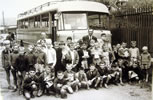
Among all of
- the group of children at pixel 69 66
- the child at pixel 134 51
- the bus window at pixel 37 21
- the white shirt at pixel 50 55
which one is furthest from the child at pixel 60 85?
the child at pixel 134 51

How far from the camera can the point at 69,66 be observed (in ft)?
7.34

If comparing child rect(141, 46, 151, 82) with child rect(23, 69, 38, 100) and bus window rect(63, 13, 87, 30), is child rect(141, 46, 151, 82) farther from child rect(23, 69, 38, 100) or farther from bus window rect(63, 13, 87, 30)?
child rect(23, 69, 38, 100)

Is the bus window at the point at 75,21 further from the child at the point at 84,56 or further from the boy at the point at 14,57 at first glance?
the boy at the point at 14,57

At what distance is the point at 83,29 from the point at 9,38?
0.62m

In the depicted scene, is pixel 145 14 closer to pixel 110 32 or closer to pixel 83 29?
pixel 110 32

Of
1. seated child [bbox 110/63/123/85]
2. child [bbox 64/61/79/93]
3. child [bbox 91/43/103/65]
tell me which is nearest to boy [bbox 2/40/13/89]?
child [bbox 64/61/79/93]

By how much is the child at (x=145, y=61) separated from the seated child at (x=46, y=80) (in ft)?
2.49

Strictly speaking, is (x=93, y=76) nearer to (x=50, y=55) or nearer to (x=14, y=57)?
(x=50, y=55)

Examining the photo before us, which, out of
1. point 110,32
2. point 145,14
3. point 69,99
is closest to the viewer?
point 69,99

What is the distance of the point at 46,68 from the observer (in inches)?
85.8

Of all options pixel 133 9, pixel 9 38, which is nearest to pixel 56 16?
pixel 9 38

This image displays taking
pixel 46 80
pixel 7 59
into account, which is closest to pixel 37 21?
pixel 7 59

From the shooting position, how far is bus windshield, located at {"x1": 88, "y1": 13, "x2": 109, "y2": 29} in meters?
2.45

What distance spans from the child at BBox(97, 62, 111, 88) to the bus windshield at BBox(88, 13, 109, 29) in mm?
366
